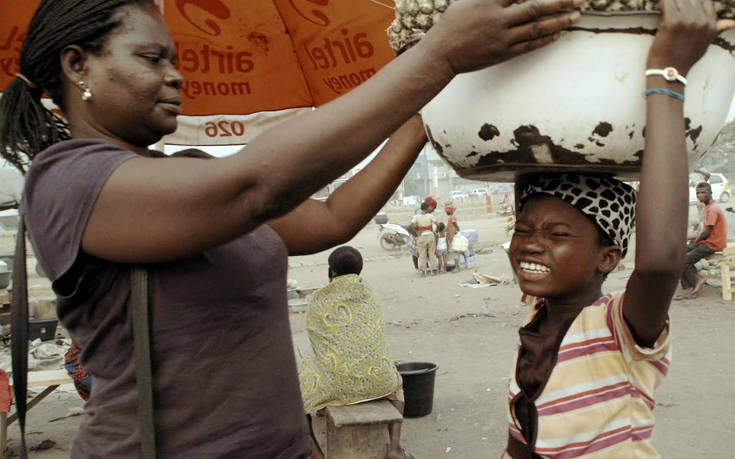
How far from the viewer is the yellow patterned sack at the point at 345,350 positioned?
411 centimetres

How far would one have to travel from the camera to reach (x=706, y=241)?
356 inches

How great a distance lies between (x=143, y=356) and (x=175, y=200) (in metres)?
0.32

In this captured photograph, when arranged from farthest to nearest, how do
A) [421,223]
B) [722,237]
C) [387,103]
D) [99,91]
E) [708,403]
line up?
[421,223]
[722,237]
[708,403]
[99,91]
[387,103]

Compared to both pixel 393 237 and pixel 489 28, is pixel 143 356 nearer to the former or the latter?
pixel 489 28

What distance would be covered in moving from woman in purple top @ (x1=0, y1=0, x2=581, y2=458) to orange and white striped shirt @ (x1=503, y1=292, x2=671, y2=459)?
0.65m

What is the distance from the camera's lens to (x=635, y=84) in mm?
1069

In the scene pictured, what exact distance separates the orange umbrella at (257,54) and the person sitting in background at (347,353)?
1251mm

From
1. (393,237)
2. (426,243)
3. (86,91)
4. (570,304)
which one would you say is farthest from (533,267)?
(393,237)

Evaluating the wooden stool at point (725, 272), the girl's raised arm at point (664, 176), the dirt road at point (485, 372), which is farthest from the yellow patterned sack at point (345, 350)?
the wooden stool at point (725, 272)

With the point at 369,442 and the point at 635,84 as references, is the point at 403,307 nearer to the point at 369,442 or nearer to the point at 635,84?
the point at 369,442

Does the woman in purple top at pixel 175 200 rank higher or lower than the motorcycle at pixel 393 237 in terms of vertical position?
higher

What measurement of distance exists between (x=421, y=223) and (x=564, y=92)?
12875 mm

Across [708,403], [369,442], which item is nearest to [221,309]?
[369,442]

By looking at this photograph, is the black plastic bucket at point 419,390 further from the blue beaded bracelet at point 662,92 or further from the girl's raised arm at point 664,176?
the blue beaded bracelet at point 662,92
